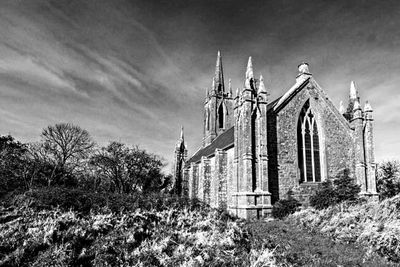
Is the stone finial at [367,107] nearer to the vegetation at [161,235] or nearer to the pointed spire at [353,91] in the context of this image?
the pointed spire at [353,91]

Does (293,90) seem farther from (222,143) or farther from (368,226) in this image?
(368,226)

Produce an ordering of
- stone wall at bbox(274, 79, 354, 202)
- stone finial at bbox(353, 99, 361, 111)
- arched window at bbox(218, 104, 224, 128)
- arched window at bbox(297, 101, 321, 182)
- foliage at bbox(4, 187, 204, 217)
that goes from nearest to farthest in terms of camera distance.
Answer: foliage at bbox(4, 187, 204, 217), stone wall at bbox(274, 79, 354, 202), arched window at bbox(297, 101, 321, 182), stone finial at bbox(353, 99, 361, 111), arched window at bbox(218, 104, 224, 128)

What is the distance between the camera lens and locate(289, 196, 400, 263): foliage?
7.64m

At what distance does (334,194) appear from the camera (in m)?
16.1

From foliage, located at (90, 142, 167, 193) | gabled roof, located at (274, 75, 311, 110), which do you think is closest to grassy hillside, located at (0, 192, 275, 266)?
gabled roof, located at (274, 75, 311, 110)

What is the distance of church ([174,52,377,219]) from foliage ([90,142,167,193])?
719 cm

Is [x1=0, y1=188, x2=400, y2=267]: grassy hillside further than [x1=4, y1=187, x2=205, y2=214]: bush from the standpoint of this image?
No

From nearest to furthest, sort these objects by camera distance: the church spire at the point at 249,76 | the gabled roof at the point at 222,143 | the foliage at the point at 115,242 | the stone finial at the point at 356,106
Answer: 1. the foliage at the point at 115,242
2. the church spire at the point at 249,76
3. the stone finial at the point at 356,106
4. the gabled roof at the point at 222,143

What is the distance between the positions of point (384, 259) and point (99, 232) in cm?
847

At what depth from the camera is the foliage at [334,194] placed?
15891mm

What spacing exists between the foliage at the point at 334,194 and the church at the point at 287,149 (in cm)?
131

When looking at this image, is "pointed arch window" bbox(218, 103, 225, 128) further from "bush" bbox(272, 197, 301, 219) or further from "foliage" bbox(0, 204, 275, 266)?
"foliage" bbox(0, 204, 275, 266)

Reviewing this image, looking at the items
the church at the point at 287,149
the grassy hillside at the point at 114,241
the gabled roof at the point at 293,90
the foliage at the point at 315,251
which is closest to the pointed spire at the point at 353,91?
the church at the point at 287,149

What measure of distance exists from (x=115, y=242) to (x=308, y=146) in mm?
17226
